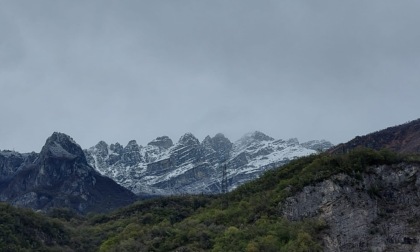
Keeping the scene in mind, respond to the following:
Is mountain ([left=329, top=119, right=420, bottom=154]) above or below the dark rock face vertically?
above

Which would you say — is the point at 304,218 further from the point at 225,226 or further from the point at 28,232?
the point at 28,232

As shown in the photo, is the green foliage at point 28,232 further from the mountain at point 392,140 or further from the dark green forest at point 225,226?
the mountain at point 392,140

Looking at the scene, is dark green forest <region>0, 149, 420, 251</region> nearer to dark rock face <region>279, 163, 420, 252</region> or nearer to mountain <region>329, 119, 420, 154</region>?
dark rock face <region>279, 163, 420, 252</region>

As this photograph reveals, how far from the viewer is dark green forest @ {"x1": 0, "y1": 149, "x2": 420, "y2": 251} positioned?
6633cm

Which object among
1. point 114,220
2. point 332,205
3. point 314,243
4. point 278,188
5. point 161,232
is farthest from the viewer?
point 114,220

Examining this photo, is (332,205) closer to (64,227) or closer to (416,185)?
(416,185)

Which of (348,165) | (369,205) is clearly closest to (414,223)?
(369,205)

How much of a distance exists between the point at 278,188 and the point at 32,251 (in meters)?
35.7

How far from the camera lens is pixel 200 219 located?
87312 millimetres

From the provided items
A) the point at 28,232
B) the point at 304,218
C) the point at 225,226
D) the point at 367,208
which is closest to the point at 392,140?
the point at 225,226

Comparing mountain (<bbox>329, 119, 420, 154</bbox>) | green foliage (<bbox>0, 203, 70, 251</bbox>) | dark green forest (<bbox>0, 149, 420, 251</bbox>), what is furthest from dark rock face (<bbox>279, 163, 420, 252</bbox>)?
mountain (<bbox>329, 119, 420, 154</bbox>)

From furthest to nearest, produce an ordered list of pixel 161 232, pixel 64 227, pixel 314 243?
1. pixel 64 227
2. pixel 161 232
3. pixel 314 243

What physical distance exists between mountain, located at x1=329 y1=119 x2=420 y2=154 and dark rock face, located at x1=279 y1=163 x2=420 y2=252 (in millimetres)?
54980

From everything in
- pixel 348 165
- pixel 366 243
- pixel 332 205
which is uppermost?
pixel 348 165
